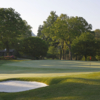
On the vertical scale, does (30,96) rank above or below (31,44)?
below

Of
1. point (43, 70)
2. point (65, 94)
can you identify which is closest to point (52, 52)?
point (43, 70)

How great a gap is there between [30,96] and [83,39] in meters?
48.5

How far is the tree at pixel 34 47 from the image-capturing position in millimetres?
61719

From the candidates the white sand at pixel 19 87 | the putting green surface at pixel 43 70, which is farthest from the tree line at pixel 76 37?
the white sand at pixel 19 87

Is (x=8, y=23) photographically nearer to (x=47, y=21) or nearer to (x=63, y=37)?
(x=63, y=37)

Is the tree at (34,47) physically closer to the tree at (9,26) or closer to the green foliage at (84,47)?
the tree at (9,26)

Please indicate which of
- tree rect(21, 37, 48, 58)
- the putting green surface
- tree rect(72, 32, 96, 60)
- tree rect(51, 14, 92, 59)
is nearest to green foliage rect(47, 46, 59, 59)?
tree rect(51, 14, 92, 59)

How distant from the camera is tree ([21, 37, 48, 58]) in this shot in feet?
202

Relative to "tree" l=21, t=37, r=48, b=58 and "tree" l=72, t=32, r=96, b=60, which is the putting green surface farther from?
"tree" l=21, t=37, r=48, b=58

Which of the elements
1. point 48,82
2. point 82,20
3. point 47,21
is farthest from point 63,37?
point 48,82

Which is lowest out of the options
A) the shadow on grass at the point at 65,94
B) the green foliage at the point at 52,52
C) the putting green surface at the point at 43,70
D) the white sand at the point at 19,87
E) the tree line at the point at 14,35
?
the putting green surface at the point at 43,70

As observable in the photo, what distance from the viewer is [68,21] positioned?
2665 inches

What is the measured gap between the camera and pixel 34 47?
62406mm

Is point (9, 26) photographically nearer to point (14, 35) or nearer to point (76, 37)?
point (14, 35)
